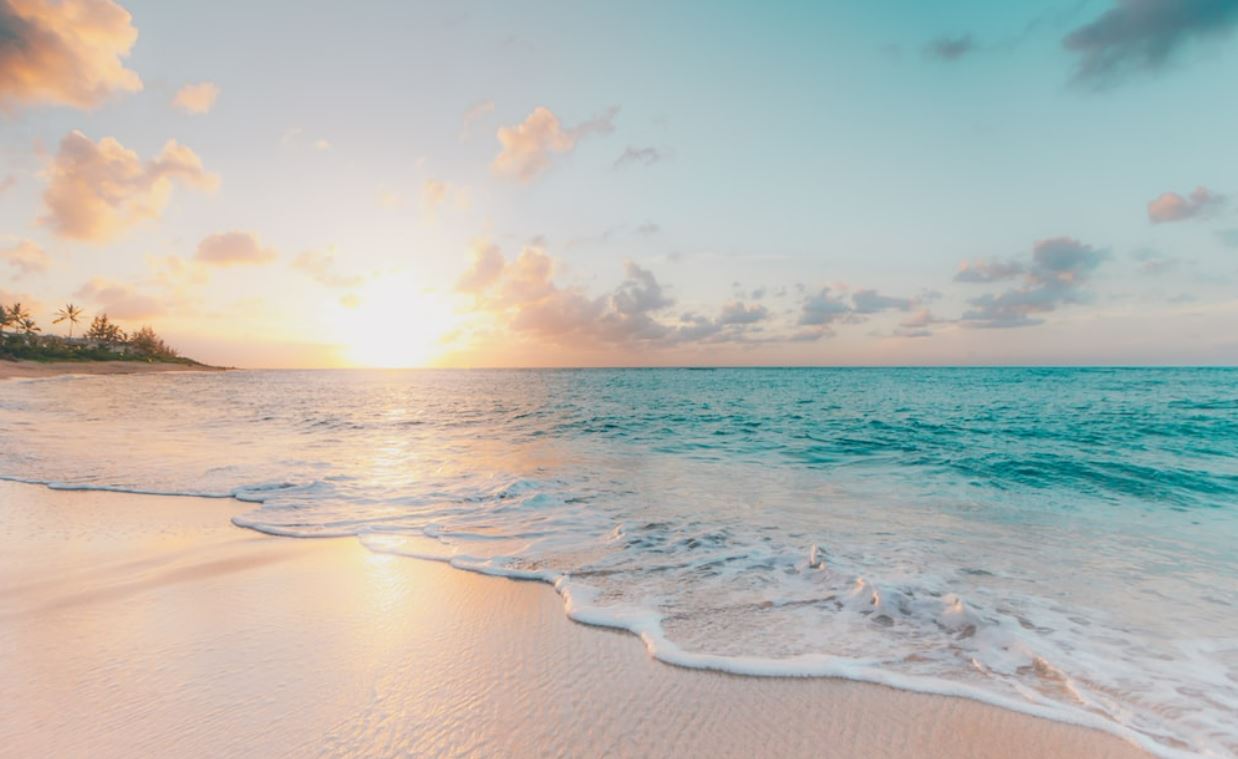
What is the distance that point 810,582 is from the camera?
5301 millimetres

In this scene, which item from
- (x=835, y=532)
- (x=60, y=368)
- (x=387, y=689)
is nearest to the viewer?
(x=387, y=689)

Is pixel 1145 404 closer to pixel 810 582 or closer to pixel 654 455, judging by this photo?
pixel 654 455

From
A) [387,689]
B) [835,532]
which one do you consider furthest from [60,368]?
[835,532]

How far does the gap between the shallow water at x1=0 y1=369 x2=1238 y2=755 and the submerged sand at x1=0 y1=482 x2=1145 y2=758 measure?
14.8 inches

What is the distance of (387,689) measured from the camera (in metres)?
3.23

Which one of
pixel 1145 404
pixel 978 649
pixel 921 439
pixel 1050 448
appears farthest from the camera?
pixel 1145 404

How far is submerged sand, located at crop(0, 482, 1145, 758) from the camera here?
280 centimetres

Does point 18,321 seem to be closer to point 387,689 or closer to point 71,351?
point 71,351

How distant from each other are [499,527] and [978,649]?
5.43 metres

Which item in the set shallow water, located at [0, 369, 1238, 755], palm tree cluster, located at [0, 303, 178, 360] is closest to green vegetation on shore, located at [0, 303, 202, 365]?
palm tree cluster, located at [0, 303, 178, 360]

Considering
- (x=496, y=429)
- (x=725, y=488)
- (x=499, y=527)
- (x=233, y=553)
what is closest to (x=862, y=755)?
(x=499, y=527)

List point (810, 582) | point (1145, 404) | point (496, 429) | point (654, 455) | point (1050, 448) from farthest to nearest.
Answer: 1. point (1145, 404)
2. point (496, 429)
3. point (1050, 448)
4. point (654, 455)
5. point (810, 582)

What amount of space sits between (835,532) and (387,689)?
587 centimetres

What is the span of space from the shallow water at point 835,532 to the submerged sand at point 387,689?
0.37 m
